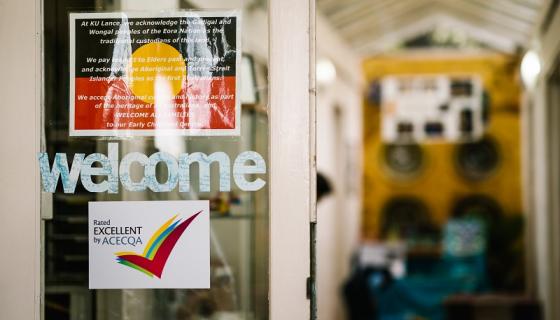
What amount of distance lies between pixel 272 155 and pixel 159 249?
0.48 meters

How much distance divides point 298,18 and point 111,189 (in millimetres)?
826

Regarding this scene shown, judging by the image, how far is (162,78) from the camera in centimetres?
251

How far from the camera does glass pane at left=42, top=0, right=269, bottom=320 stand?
2.51 meters

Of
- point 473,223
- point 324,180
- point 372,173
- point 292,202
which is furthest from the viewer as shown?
point 372,173

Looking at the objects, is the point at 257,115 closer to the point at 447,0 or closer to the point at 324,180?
the point at 324,180

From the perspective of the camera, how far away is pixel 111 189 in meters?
2.52

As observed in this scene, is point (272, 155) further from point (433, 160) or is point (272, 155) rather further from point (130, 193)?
point (433, 160)

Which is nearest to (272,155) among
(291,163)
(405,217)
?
(291,163)

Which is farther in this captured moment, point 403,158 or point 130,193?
point 403,158

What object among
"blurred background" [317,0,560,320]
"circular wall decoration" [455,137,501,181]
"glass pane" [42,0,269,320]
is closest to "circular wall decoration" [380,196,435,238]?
"blurred background" [317,0,560,320]

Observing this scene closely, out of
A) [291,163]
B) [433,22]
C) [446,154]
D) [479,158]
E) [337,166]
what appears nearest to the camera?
[291,163]

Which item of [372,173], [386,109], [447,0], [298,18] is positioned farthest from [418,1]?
[298,18]

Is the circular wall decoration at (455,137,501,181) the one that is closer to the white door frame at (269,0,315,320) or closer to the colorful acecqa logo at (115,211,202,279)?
the white door frame at (269,0,315,320)

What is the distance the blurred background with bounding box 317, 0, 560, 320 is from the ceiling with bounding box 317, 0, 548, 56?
0.03 metres
